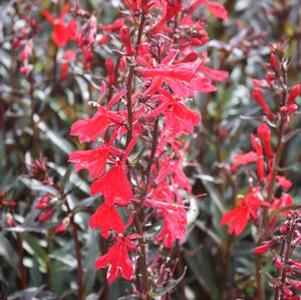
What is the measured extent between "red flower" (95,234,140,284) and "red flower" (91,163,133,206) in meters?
0.18

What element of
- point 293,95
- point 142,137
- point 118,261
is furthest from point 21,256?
point 293,95

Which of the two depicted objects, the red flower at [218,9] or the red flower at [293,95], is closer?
the red flower at [293,95]

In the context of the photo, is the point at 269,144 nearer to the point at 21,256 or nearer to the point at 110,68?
the point at 110,68

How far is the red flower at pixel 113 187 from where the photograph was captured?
1413mm

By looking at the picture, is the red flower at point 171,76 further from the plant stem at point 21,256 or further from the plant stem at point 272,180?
the plant stem at point 21,256

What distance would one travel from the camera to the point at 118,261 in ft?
5.08

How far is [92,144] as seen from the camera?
237cm

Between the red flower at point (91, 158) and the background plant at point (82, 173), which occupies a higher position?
the red flower at point (91, 158)

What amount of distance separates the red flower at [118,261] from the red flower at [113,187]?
0.18m

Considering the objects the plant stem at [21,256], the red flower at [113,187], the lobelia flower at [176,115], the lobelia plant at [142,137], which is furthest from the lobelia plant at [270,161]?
the plant stem at [21,256]

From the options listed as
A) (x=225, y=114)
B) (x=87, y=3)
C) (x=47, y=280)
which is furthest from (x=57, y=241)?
(x=87, y=3)

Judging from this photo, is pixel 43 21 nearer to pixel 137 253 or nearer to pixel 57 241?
pixel 57 241

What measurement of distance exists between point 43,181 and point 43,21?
1.78 meters

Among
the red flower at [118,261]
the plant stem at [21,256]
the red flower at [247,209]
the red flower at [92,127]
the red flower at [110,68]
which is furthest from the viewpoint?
the plant stem at [21,256]
